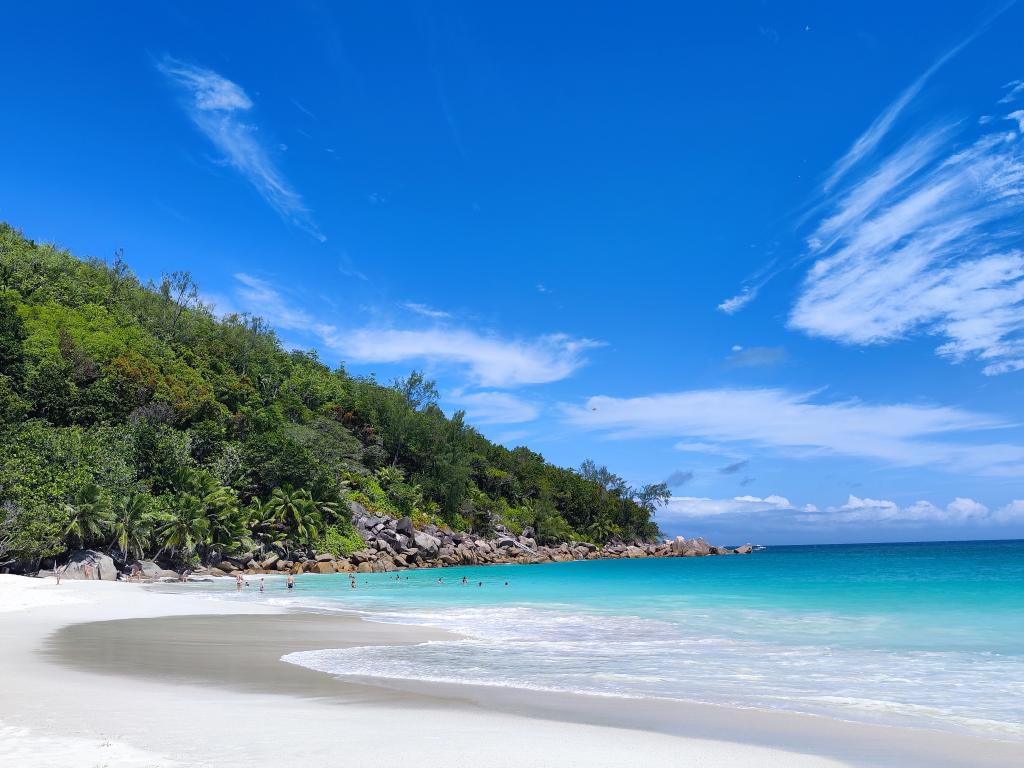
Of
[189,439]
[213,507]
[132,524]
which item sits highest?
[189,439]

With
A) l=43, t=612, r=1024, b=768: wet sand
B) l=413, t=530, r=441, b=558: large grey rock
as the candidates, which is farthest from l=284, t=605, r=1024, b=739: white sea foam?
l=413, t=530, r=441, b=558: large grey rock

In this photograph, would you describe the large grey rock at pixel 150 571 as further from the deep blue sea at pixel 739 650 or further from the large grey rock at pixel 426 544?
the large grey rock at pixel 426 544

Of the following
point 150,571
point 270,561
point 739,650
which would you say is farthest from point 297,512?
point 739,650

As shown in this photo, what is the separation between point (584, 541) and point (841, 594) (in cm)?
6474

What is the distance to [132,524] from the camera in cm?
3934

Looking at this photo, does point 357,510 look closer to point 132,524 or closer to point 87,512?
point 132,524

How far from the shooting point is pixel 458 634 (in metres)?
18.4

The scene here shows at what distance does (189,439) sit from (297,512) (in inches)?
382

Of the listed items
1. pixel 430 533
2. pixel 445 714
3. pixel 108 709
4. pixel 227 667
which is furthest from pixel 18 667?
pixel 430 533

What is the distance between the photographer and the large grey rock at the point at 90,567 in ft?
116

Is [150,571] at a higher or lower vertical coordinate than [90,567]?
lower

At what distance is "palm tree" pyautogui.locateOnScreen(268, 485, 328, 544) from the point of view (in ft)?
172

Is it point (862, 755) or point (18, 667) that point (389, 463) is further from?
point (862, 755)

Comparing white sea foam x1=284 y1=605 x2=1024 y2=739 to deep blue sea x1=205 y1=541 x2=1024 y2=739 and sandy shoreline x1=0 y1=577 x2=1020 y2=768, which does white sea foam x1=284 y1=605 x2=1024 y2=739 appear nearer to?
deep blue sea x1=205 y1=541 x2=1024 y2=739
